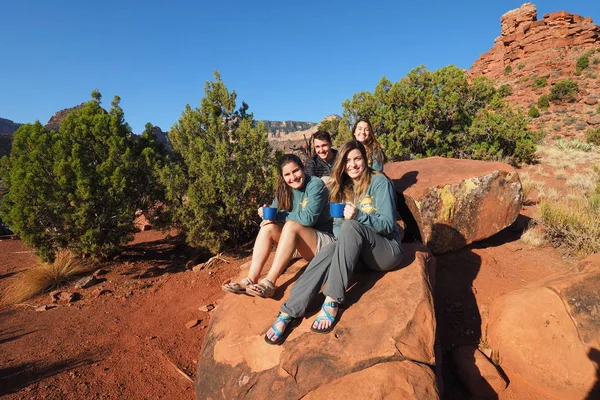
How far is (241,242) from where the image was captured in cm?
714

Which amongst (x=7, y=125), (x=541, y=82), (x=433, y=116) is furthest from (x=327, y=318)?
(x=7, y=125)

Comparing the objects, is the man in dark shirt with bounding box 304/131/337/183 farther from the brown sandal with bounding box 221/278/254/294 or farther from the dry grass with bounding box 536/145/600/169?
the dry grass with bounding box 536/145/600/169

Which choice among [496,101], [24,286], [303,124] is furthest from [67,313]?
[303,124]

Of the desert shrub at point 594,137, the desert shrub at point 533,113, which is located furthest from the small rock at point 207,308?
the desert shrub at point 533,113

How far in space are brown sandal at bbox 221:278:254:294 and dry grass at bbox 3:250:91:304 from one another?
14.2ft

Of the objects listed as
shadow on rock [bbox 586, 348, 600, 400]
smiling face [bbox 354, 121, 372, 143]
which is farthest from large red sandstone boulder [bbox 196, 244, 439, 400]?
smiling face [bbox 354, 121, 372, 143]

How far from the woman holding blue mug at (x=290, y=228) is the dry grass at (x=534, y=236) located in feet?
12.1

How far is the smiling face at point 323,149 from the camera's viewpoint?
4641 mm

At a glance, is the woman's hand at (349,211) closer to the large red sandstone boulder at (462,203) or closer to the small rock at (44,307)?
the large red sandstone boulder at (462,203)

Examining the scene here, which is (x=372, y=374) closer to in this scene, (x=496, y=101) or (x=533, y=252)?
(x=533, y=252)

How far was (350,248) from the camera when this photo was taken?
2.63 metres

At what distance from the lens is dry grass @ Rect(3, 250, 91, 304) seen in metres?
5.13

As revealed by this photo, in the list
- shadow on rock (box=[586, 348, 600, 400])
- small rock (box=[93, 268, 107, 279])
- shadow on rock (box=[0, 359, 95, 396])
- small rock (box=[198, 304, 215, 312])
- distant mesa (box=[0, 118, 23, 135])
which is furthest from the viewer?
distant mesa (box=[0, 118, 23, 135])

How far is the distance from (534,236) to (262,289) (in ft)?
15.5
